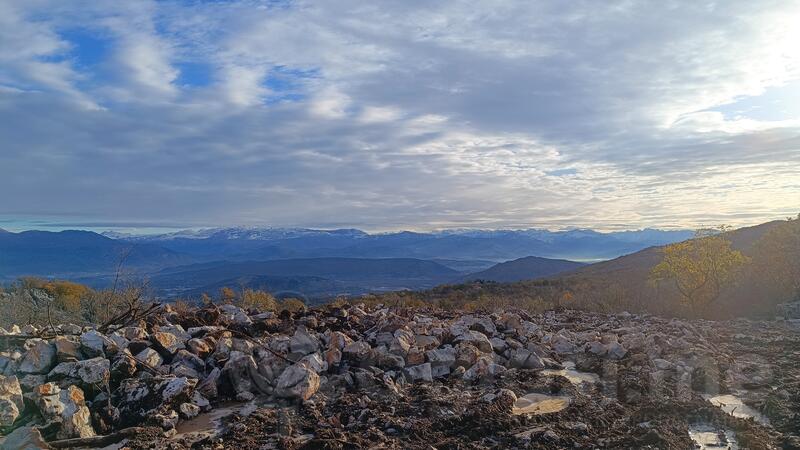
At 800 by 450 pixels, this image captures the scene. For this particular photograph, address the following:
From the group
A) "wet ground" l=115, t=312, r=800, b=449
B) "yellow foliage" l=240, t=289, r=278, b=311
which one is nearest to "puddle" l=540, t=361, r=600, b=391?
"wet ground" l=115, t=312, r=800, b=449

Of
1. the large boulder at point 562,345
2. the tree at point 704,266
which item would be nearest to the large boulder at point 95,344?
the large boulder at point 562,345

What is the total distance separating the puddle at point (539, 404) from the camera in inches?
348

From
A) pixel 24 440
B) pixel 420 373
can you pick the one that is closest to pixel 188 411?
pixel 24 440

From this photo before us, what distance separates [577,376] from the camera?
36.8ft

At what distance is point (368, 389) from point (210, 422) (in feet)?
8.67

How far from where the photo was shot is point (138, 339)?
31.2 ft

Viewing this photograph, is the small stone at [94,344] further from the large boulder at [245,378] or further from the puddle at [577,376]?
the puddle at [577,376]

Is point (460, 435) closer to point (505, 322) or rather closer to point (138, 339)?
point (138, 339)

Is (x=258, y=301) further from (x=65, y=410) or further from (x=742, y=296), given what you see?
(x=742, y=296)

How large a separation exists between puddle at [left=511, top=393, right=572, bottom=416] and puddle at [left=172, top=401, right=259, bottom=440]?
421 cm

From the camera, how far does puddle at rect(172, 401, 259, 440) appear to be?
7.37m

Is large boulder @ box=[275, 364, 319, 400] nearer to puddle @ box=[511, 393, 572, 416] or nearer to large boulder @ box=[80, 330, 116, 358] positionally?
large boulder @ box=[80, 330, 116, 358]

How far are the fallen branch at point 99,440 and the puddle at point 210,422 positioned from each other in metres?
0.53

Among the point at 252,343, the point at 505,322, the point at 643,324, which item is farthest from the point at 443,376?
the point at 643,324
